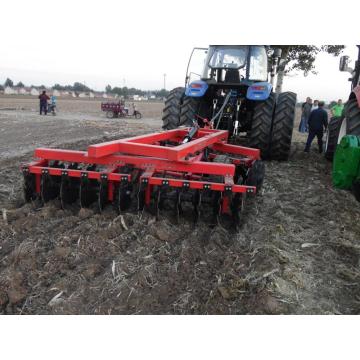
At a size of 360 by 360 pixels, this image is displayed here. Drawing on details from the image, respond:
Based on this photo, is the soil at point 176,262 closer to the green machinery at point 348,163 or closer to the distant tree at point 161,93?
the green machinery at point 348,163

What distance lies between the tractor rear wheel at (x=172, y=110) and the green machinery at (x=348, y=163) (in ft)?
11.6

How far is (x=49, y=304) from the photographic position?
89.7 inches

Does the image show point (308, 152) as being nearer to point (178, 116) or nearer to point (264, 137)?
point (264, 137)

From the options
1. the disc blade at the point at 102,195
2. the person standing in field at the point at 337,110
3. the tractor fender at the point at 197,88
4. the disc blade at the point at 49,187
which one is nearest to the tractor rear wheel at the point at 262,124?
the tractor fender at the point at 197,88

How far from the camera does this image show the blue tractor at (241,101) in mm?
6008

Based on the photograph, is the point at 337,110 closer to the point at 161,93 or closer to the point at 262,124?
the point at 262,124

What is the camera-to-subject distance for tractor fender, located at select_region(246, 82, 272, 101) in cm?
579

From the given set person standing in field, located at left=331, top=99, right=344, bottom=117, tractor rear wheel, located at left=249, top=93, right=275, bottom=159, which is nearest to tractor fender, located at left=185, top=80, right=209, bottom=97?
tractor rear wheel, located at left=249, top=93, right=275, bottom=159

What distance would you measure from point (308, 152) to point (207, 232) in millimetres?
5636

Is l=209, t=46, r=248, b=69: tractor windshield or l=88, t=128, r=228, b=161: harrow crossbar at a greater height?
l=209, t=46, r=248, b=69: tractor windshield

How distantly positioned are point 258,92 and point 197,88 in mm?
987

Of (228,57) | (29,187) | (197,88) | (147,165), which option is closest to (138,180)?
(147,165)

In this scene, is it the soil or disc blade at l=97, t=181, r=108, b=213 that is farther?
disc blade at l=97, t=181, r=108, b=213

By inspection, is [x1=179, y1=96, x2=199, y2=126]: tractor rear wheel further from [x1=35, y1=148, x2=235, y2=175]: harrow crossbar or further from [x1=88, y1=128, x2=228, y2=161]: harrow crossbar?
[x1=35, y1=148, x2=235, y2=175]: harrow crossbar
